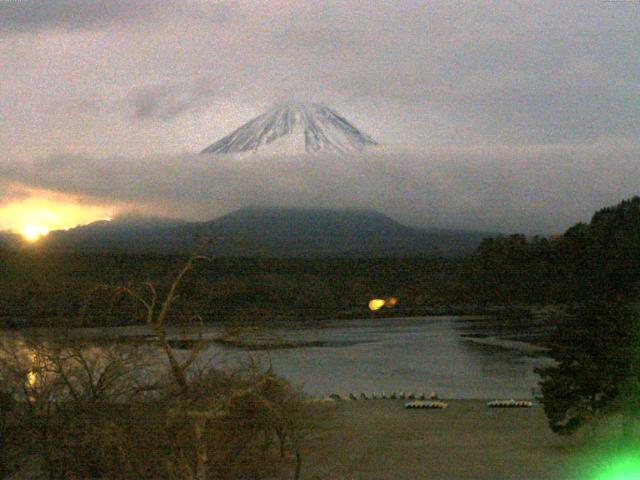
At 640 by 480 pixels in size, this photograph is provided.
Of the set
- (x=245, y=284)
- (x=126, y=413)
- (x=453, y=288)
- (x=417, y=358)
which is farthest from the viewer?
(x=453, y=288)

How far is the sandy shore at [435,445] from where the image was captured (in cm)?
1399

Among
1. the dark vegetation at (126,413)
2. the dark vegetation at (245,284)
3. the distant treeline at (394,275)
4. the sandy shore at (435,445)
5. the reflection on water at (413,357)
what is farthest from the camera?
the distant treeline at (394,275)

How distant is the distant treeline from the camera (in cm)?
4316

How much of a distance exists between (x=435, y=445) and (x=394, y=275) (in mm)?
48404

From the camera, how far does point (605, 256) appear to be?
5369 centimetres

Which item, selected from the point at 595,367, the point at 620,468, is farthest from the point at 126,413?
the point at 595,367

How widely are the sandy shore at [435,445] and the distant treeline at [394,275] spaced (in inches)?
653

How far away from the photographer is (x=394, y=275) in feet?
217

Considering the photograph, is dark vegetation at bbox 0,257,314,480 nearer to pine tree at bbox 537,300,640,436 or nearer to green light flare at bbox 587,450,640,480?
green light flare at bbox 587,450,640,480

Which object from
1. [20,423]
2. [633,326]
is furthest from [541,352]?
[20,423]

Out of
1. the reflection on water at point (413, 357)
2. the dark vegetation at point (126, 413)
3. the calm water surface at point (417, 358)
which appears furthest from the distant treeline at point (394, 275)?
the dark vegetation at point (126, 413)

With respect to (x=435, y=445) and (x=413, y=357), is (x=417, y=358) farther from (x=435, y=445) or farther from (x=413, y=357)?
(x=435, y=445)

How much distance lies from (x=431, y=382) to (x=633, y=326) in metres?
18.7

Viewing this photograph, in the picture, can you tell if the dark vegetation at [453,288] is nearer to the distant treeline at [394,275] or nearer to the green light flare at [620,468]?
the distant treeline at [394,275]
